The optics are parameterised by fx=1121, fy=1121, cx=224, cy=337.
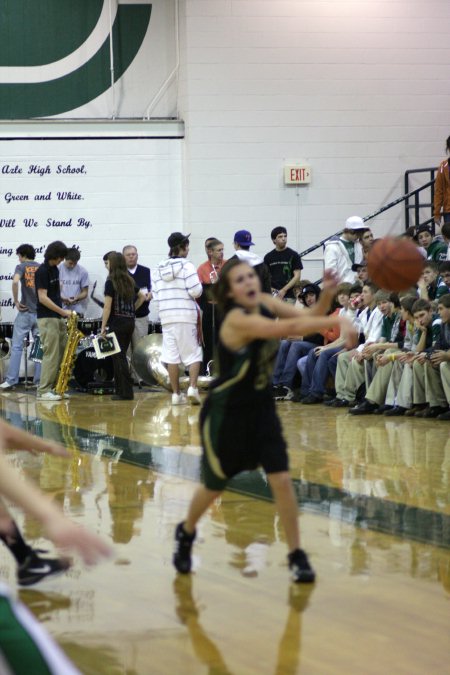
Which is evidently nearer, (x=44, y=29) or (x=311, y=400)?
(x=311, y=400)

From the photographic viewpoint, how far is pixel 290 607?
14.1 ft

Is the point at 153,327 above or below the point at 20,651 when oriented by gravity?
above

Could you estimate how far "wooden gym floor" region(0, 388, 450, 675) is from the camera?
12.3ft

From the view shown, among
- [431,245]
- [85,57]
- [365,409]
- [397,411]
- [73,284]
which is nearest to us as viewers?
[397,411]

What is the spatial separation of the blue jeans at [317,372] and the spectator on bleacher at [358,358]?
13.2 inches

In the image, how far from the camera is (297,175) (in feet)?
53.4

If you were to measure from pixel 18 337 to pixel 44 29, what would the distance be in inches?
179

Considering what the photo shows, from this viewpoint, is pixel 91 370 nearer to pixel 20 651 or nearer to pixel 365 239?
pixel 365 239

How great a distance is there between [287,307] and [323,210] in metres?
11.6

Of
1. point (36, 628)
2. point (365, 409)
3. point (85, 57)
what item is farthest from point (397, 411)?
point (36, 628)

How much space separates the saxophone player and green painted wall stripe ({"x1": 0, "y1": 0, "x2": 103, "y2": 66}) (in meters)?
4.08

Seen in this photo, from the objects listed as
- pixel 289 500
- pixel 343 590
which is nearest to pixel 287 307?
pixel 289 500

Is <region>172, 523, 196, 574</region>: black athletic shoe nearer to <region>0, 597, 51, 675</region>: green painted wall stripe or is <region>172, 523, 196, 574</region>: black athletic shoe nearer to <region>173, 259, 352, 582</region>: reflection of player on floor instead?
<region>173, 259, 352, 582</region>: reflection of player on floor

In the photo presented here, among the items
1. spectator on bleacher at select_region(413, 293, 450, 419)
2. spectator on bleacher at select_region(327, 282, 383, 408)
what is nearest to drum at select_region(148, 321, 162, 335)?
spectator on bleacher at select_region(327, 282, 383, 408)
